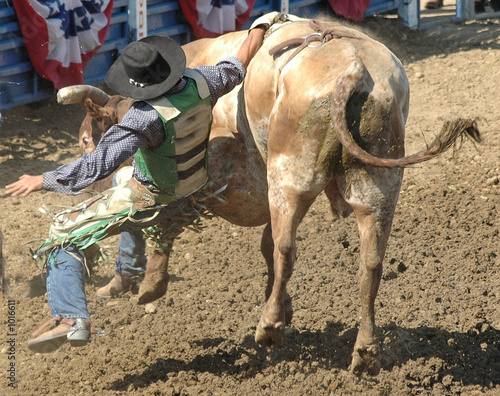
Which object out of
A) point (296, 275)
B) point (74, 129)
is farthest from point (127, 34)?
point (296, 275)

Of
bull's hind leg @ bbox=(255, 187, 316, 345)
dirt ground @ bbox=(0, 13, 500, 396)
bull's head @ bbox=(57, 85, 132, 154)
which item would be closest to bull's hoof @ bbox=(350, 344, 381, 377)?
dirt ground @ bbox=(0, 13, 500, 396)

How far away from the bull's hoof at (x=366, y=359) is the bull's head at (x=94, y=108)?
209 cm

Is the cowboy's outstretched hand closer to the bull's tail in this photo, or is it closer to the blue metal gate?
the bull's tail

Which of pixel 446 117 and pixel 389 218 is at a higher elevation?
pixel 389 218

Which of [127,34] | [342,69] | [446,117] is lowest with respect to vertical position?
[446,117]

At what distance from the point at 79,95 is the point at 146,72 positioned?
3.39 feet

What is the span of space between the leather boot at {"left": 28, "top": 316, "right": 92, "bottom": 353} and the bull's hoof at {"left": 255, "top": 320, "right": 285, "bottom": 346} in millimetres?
908

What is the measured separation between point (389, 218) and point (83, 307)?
1695mm

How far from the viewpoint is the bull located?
344cm

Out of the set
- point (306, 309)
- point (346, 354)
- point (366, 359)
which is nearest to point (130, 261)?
point (306, 309)

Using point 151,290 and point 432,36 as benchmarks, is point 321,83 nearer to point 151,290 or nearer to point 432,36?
point 151,290

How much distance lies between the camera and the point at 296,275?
525 centimetres

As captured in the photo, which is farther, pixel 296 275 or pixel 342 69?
pixel 296 275

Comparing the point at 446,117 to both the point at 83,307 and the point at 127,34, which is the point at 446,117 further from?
the point at 83,307
